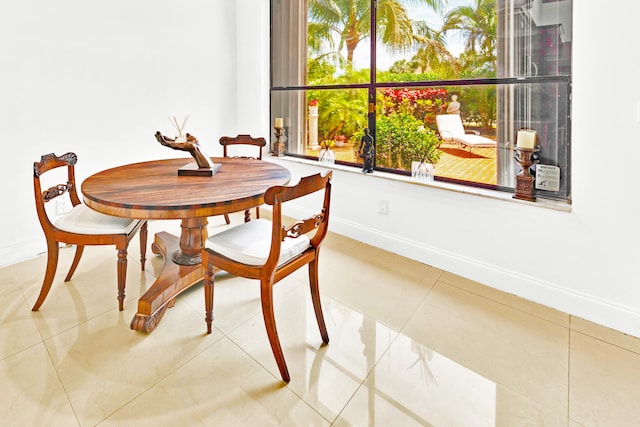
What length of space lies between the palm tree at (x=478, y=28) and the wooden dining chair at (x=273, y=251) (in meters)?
1.45

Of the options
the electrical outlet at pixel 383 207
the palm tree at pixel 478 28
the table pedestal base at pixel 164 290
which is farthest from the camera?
the electrical outlet at pixel 383 207

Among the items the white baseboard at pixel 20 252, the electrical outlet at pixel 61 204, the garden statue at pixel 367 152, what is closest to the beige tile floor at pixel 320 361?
the white baseboard at pixel 20 252

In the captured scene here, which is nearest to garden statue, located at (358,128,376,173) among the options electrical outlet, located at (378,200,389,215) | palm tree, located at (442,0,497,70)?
electrical outlet, located at (378,200,389,215)

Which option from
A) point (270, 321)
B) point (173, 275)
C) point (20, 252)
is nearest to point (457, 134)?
point (270, 321)

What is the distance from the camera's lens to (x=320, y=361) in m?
1.63

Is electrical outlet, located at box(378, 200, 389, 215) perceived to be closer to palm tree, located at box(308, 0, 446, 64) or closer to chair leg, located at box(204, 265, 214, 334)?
palm tree, located at box(308, 0, 446, 64)

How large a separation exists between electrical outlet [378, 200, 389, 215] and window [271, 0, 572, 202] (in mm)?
289

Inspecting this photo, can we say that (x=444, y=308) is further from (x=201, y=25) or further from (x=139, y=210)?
(x=201, y=25)

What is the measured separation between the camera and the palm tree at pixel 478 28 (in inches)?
87.7

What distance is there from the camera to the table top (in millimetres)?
1547

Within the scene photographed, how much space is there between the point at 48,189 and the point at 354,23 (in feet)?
8.40

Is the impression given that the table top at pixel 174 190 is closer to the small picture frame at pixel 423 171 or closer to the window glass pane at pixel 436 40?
the small picture frame at pixel 423 171

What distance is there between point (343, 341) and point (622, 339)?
4.53ft

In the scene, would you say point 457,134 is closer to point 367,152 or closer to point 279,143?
point 367,152
